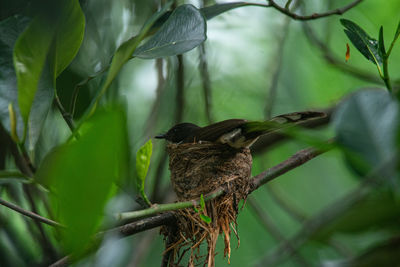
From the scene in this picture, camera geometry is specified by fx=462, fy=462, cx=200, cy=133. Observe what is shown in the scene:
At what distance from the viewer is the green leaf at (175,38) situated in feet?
4.01

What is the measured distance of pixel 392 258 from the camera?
48cm

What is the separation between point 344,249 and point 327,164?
2257mm

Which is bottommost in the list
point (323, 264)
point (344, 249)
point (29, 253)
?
point (344, 249)

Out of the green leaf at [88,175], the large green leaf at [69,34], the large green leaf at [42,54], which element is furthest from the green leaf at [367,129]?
the large green leaf at [69,34]

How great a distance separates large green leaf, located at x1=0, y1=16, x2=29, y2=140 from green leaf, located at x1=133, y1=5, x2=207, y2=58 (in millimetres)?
297

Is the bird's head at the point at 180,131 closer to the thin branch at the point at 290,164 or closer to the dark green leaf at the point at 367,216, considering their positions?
the thin branch at the point at 290,164

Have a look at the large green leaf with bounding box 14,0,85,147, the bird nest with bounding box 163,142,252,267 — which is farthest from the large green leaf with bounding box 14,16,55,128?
the bird nest with bounding box 163,142,252,267

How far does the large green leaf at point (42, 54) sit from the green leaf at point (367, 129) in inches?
22.0

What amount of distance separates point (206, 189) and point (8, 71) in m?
1.44

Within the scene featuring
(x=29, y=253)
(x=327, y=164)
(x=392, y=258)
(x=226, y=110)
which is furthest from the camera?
(x=327, y=164)

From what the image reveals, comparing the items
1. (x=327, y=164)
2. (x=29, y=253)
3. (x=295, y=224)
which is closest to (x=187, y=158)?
(x=29, y=253)

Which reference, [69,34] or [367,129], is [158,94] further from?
[367,129]

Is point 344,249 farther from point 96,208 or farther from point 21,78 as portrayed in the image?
point 96,208

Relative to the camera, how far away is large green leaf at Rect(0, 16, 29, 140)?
40.2 inches
